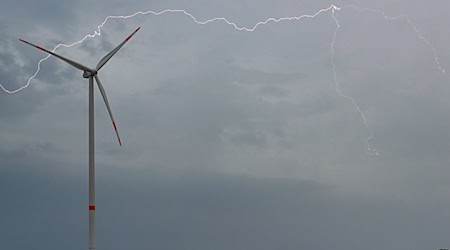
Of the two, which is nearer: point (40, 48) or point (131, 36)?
point (40, 48)

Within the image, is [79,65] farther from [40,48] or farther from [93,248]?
[93,248]

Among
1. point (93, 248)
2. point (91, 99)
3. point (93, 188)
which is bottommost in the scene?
point (93, 248)

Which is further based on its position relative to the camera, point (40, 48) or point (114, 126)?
point (114, 126)

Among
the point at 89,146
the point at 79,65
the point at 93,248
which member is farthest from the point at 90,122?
the point at 93,248

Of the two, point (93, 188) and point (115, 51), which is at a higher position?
point (115, 51)

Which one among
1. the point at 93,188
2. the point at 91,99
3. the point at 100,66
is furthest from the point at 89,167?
the point at 100,66

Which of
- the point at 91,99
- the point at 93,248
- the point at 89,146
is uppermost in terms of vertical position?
the point at 91,99

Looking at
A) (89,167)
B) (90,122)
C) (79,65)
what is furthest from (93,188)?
(79,65)

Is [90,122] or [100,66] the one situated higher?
[100,66]

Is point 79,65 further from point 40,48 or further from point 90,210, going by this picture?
point 90,210
